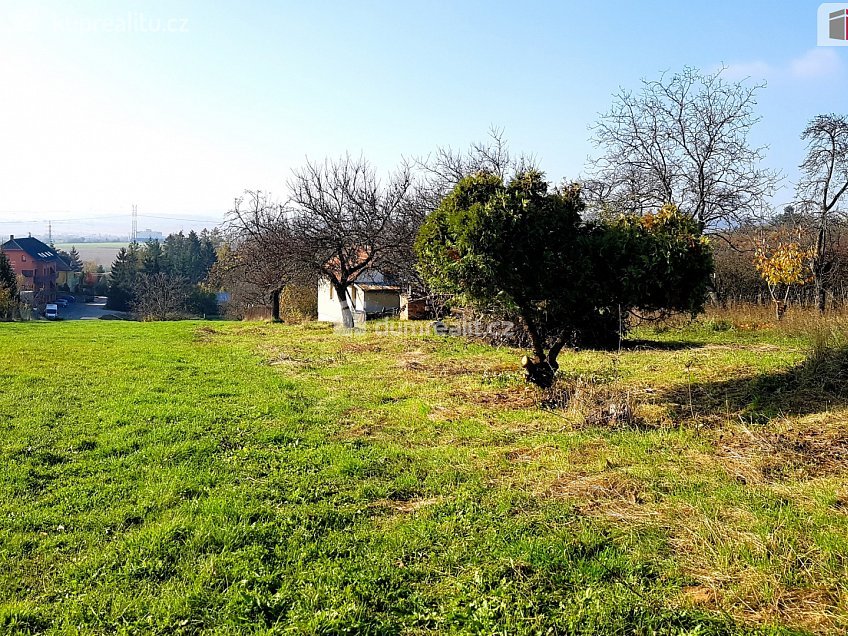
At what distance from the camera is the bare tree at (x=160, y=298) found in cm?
4216

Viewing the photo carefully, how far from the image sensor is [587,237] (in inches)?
279

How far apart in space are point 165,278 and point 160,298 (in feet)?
21.1

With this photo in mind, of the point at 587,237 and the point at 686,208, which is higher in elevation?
the point at 686,208

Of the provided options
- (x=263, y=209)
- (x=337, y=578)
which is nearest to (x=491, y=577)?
(x=337, y=578)

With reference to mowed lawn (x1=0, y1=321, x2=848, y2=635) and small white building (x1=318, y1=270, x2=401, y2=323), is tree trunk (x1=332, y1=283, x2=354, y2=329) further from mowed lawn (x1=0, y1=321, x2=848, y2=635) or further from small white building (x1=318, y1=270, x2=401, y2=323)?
mowed lawn (x1=0, y1=321, x2=848, y2=635)

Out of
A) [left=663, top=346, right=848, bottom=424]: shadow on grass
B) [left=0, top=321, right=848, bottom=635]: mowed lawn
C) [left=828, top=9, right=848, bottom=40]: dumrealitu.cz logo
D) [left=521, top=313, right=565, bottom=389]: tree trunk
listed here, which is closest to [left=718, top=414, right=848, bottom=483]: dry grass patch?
[left=0, top=321, right=848, bottom=635]: mowed lawn

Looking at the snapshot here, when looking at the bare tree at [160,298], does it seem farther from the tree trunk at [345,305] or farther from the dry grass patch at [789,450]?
the dry grass patch at [789,450]

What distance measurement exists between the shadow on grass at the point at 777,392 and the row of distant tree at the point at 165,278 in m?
37.4

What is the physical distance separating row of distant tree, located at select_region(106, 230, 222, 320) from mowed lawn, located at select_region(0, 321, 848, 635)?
116 feet

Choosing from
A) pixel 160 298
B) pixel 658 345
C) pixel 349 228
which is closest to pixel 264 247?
pixel 349 228

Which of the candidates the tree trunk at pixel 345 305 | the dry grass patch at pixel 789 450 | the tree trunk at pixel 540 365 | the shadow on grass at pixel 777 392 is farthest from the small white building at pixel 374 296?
the dry grass patch at pixel 789 450

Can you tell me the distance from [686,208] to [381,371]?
1238cm

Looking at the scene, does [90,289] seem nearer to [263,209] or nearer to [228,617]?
[263,209]

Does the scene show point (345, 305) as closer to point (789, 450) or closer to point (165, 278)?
point (789, 450)
